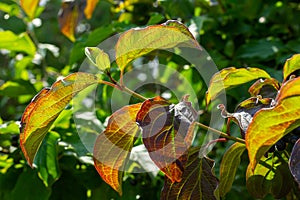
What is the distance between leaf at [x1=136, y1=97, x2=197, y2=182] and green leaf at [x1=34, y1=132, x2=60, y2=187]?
0.37 m

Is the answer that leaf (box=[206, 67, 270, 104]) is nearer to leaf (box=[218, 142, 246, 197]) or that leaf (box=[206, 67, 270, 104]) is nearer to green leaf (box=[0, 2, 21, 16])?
leaf (box=[218, 142, 246, 197])

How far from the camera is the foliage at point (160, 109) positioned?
0.61 m

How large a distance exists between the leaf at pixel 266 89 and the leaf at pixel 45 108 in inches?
9.8

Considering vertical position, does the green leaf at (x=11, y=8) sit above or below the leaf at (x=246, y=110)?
below

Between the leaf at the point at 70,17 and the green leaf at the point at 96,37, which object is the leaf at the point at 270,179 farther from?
Answer: the leaf at the point at 70,17

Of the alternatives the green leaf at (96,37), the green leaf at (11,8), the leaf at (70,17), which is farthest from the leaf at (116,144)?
the green leaf at (11,8)

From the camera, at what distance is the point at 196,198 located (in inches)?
26.3

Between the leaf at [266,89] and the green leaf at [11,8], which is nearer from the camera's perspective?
the leaf at [266,89]

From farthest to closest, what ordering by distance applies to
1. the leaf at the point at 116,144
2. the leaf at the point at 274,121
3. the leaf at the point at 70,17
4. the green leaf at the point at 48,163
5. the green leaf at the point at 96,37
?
1. the leaf at the point at 70,17
2. the green leaf at the point at 96,37
3. the green leaf at the point at 48,163
4. the leaf at the point at 116,144
5. the leaf at the point at 274,121

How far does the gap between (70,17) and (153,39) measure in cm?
62

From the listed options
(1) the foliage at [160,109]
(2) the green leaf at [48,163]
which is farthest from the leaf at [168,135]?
(2) the green leaf at [48,163]

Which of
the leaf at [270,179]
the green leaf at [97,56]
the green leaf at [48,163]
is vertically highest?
the green leaf at [97,56]

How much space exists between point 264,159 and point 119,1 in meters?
0.88

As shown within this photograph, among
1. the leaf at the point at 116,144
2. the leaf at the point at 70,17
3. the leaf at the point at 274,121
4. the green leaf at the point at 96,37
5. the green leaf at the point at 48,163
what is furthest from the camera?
the leaf at the point at 70,17
